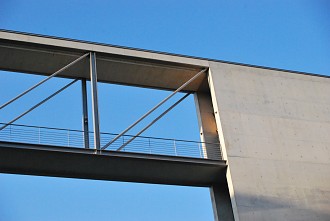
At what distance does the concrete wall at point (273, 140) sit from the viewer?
74.6ft

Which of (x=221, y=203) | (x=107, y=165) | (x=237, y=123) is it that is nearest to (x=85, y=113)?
(x=107, y=165)

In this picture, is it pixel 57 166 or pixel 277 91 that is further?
pixel 277 91

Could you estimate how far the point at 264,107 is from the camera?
83.9ft

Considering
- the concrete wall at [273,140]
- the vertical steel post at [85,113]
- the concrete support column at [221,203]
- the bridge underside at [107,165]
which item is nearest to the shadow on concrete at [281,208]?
the concrete wall at [273,140]

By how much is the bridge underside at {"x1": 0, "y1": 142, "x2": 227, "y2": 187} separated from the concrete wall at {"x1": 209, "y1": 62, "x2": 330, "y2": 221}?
1.41 meters

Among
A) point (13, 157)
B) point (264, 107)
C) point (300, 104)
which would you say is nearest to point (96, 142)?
point (13, 157)

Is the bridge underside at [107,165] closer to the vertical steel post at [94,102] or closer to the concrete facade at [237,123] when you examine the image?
the concrete facade at [237,123]

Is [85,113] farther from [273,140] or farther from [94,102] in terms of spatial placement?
[273,140]

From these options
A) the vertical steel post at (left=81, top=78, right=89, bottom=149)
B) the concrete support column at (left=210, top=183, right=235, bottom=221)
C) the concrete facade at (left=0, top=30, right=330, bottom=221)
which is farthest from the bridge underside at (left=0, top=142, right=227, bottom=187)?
the vertical steel post at (left=81, top=78, right=89, bottom=149)

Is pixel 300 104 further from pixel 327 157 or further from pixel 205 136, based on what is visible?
pixel 205 136

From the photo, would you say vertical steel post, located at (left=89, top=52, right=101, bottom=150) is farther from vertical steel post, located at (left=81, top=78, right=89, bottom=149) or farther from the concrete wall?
the concrete wall

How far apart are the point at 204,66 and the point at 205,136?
10.3 feet

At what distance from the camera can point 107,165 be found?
22.3 m

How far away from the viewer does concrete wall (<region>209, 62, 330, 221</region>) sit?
22.7 metres
